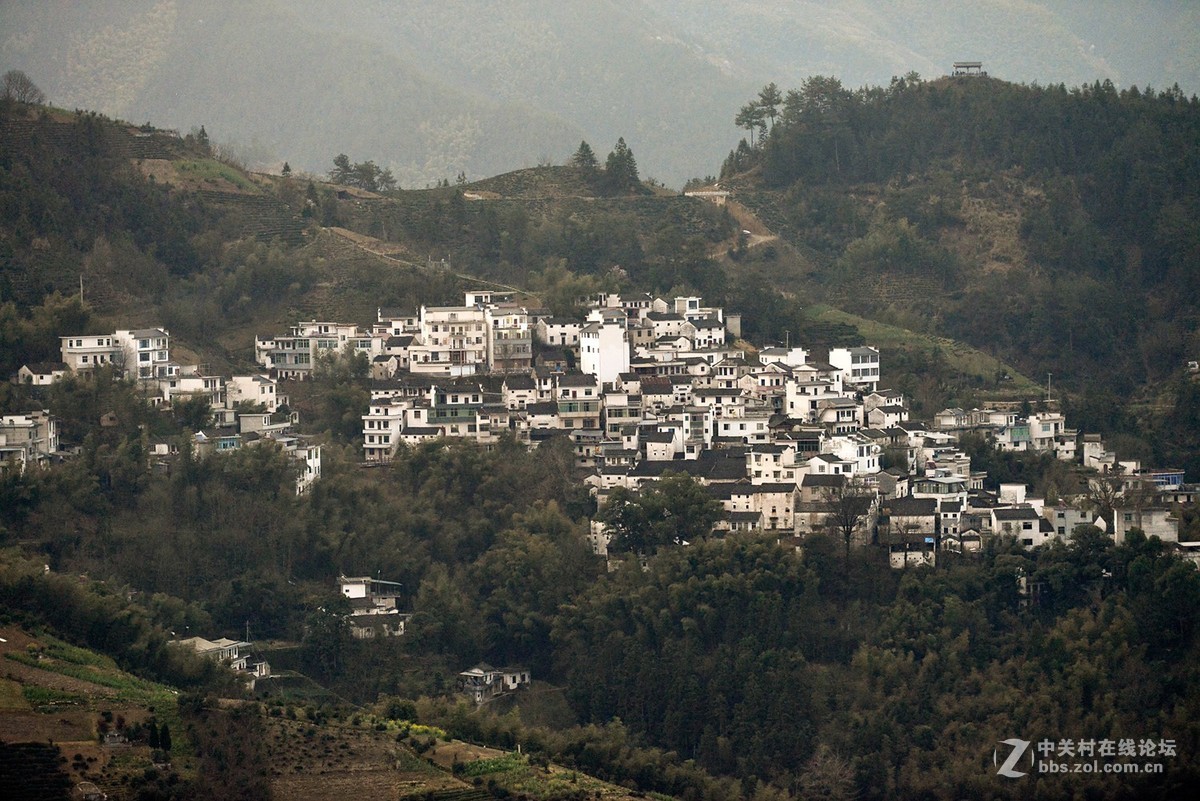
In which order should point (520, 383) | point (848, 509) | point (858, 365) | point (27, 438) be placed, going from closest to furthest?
point (848, 509), point (27, 438), point (520, 383), point (858, 365)

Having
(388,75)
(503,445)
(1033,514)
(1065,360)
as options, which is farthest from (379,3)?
(1033,514)

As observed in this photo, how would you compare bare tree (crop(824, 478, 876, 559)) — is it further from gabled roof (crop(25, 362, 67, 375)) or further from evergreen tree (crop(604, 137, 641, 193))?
evergreen tree (crop(604, 137, 641, 193))

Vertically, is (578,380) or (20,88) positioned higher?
(20,88)

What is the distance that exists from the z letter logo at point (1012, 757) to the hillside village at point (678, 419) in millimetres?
4187

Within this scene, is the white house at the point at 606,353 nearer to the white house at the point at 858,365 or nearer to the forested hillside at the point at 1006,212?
the white house at the point at 858,365

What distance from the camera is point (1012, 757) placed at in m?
29.3

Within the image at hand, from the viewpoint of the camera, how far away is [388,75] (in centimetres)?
6838

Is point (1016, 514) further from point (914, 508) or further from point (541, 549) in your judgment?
point (541, 549)

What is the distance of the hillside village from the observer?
33.7m

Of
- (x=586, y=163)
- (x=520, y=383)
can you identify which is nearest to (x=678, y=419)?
(x=520, y=383)

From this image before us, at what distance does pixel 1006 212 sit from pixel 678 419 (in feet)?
61.9

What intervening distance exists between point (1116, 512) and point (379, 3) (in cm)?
4602

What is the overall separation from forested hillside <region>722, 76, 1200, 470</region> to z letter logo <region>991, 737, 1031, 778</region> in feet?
51.6

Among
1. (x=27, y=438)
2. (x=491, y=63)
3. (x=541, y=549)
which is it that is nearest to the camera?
(x=541, y=549)
